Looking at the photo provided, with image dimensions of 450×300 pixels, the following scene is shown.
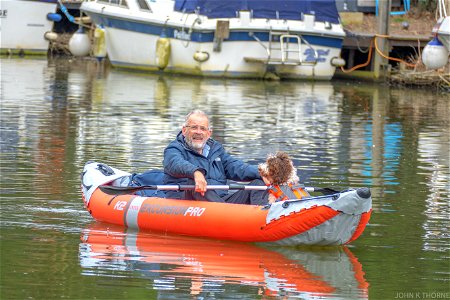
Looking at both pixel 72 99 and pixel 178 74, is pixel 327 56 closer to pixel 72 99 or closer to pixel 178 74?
pixel 178 74

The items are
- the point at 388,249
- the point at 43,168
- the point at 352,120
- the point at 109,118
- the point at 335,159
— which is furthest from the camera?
the point at 352,120

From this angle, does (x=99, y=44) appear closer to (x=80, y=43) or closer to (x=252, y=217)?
(x=80, y=43)

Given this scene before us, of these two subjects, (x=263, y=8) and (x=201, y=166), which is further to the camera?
(x=263, y=8)

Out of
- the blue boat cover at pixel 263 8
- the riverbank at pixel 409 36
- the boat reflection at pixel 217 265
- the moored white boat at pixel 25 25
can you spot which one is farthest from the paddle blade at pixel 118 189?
the moored white boat at pixel 25 25

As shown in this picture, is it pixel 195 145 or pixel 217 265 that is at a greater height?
pixel 195 145

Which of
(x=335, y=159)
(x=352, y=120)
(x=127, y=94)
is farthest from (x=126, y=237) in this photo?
(x=127, y=94)

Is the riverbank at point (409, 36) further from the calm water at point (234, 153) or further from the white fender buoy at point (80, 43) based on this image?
the white fender buoy at point (80, 43)

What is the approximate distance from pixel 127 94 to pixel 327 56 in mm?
7500

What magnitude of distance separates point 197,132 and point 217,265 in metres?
1.66

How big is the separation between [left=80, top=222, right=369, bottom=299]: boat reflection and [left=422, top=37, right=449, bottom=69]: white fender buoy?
56.8 ft

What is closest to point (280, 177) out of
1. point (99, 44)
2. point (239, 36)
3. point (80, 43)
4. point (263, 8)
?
point (239, 36)

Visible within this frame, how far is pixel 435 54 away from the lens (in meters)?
27.4

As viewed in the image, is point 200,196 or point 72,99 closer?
point 200,196

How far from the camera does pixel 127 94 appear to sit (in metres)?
25.3
